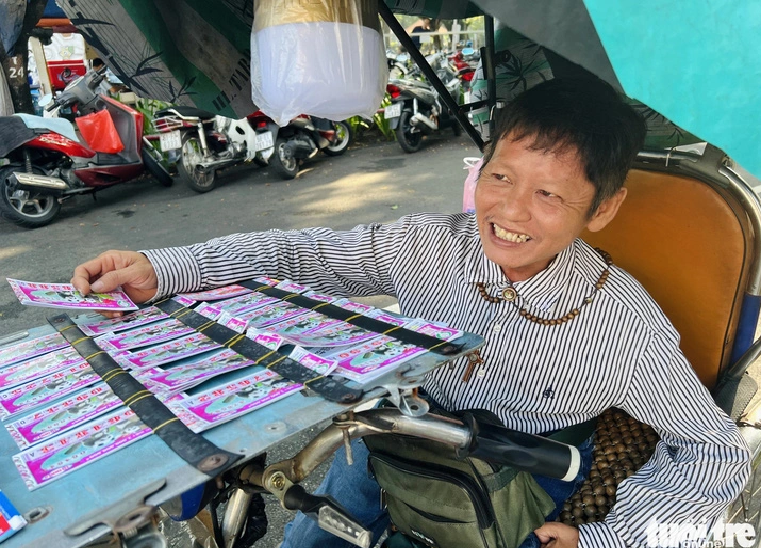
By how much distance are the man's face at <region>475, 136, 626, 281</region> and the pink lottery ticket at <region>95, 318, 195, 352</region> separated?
64 centimetres

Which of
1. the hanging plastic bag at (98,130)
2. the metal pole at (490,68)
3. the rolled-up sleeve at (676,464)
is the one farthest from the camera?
the hanging plastic bag at (98,130)

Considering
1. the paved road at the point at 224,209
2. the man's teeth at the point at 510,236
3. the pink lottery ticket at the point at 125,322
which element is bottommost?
the paved road at the point at 224,209

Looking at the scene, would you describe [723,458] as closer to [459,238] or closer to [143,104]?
[459,238]

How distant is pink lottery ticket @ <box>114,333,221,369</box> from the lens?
0.91 m

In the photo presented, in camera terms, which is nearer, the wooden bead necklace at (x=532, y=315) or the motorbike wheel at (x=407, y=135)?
the wooden bead necklace at (x=532, y=315)

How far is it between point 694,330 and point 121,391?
4.13 feet

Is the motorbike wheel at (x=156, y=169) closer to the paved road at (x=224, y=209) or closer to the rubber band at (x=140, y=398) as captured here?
the paved road at (x=224, y=209)

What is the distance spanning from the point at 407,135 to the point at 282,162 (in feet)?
6.75

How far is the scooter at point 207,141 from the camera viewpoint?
5.92m

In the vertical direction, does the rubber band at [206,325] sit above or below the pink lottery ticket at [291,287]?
above

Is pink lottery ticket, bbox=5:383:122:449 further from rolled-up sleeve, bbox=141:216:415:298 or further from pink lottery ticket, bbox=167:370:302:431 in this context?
rolled-up sleeve, bbox=141:216:415:298

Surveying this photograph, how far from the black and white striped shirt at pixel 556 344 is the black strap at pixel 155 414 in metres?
0.30

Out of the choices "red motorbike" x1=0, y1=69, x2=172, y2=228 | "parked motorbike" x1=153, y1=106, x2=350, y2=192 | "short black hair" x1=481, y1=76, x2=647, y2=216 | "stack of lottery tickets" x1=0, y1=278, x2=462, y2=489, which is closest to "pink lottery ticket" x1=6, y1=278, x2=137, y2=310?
"stack of lottery tickets" x1=0, y1=278, x2=462, y2=489

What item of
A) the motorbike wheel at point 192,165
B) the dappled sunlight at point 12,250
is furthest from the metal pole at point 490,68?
the motorbike wheel at point 192,165
